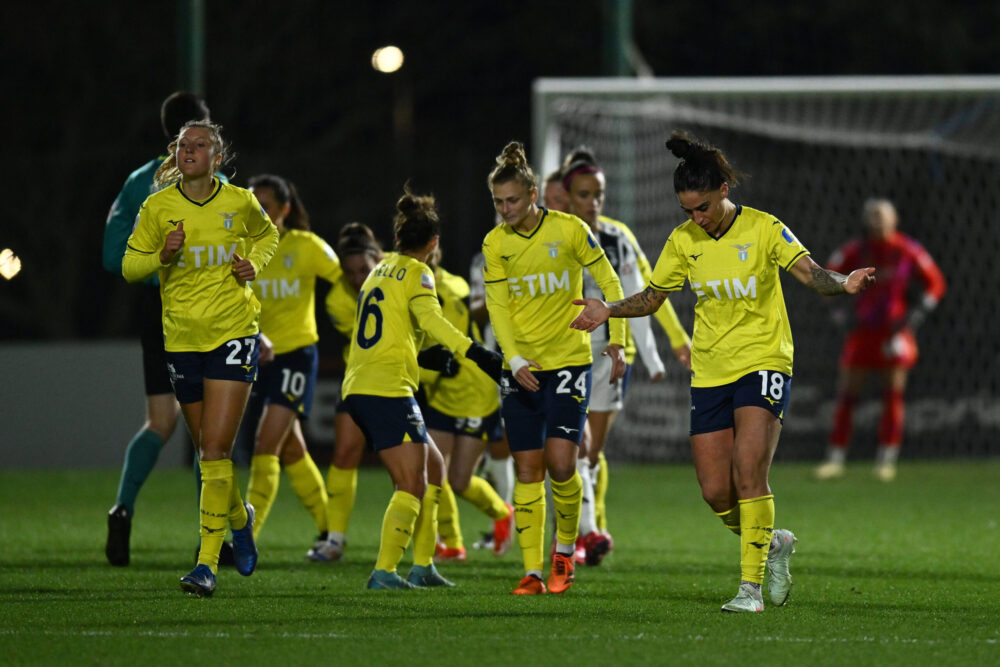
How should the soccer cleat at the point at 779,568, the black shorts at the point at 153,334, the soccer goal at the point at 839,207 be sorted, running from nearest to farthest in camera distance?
the soccer cleat at the point at 779,568 < the black shorts at the point at 153,334 < the soccer goal at the point at 839,207

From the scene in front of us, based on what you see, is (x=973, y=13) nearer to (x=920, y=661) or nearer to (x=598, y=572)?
(x=598, y=572)

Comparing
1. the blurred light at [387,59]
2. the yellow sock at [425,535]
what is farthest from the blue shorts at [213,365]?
the blurred light at [387,59]

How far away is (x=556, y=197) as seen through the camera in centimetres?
812

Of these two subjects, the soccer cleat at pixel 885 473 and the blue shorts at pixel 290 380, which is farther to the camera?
the soccer cleat at pixel 885 473

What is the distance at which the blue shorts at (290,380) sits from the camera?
806 centimetres

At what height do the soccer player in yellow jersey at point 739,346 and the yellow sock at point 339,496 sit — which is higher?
the soccer player in yellow jersey at point 739,346

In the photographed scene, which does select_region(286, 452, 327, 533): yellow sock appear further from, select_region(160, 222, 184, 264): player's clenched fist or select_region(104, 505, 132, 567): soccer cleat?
select_region(160, 222, 184, 264): player's clenched fist

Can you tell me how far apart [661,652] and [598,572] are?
92.4 inches

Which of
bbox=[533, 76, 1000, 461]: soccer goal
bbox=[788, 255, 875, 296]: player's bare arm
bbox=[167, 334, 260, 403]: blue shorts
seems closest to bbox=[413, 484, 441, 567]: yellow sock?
bbox=[167, 334, 260, 403]: blue shorts

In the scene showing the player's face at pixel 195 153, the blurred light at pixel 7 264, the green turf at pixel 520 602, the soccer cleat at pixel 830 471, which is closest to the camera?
the green turf at pixel 520 602

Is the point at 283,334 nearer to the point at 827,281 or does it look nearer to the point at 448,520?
the point at 448,520

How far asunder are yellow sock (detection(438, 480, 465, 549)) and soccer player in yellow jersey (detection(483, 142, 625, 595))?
117 cm

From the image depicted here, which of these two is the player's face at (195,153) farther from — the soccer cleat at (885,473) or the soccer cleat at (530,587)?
the soccer cleat at (885,473)

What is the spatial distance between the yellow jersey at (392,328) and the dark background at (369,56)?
12.0m
